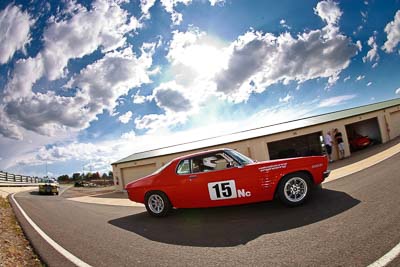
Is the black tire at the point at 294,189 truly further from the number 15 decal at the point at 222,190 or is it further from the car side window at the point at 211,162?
the car side window at the point at 211,162

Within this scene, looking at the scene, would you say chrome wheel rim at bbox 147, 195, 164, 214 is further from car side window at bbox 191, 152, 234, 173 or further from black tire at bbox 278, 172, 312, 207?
black tire at bbox 278, 172, 312, 207

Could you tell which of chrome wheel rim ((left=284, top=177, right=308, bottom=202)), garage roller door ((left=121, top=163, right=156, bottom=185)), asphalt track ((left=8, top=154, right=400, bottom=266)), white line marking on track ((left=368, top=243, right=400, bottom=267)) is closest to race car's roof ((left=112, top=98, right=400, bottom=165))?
garage roller door ((left=121, top=163, right=156, bottom=185))

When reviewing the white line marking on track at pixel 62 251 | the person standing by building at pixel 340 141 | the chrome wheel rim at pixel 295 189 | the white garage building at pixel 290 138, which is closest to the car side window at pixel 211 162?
the chrome wheel rim at pixel 295 189

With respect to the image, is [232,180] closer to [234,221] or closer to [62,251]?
[234,221]

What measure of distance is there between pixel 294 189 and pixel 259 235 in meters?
1.73

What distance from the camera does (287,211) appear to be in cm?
506

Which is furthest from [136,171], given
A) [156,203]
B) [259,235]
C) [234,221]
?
[259,235]

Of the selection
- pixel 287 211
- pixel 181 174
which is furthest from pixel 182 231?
pixel 287 211

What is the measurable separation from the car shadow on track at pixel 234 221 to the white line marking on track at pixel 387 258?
56.7 inches

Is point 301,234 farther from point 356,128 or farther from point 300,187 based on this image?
point 356,128

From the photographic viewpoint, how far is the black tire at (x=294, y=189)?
5.24 m

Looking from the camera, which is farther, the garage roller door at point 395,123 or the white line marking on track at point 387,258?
the garage roller door at point 395,123

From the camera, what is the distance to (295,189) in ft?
17.5

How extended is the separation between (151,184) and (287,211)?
3.41 meters
